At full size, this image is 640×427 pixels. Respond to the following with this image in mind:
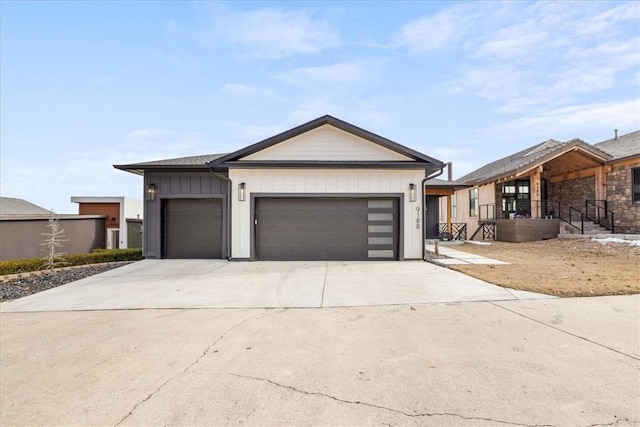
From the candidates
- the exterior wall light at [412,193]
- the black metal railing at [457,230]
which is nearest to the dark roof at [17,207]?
the exterior wall light at [412,193]

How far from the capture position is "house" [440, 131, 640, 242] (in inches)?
514

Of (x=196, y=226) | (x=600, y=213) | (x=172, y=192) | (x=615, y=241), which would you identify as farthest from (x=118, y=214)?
(x=600, y=213)

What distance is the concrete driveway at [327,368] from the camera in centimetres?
213

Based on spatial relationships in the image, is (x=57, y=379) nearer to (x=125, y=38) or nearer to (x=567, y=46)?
(x=125, y=38)

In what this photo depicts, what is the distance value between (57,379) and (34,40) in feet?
42.4

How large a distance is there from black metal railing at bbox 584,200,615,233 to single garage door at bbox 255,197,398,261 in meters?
11.5

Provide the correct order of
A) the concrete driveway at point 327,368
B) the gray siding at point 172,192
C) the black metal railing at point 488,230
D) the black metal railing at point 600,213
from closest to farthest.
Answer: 1. the concrete driveway at point 327,368
2. the gray siding at point 172,192
3. the black metal railing at point 600,213
4. the black metal railing at point 488,230

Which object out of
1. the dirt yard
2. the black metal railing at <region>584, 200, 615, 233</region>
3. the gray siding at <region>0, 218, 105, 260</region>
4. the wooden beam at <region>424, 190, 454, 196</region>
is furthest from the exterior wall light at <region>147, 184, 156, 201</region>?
the black metal railing at <region>584, 200, 615, 233</region>

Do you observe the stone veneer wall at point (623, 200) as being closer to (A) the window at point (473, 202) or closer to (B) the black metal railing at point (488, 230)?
(B) the black metal railing at point (488, 230)

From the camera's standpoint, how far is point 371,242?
951 cm

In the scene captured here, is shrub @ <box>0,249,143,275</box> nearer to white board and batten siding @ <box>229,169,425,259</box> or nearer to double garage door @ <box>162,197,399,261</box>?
white board and batten siding @ <box>229,169,425,259</box>

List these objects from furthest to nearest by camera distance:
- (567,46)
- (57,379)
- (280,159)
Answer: (567,46), (280,159), (57,379)

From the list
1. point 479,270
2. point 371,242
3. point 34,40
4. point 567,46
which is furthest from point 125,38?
point 567,46

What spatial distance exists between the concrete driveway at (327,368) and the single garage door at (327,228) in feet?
16.6
